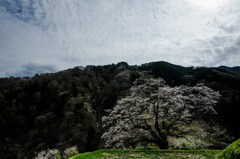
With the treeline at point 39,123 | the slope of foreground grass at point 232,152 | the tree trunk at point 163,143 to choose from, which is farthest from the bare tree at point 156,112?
the treeline at point 39,123

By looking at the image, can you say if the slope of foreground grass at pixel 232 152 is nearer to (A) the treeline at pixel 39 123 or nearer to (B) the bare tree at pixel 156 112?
(B) the bare tree at pixel 156 112

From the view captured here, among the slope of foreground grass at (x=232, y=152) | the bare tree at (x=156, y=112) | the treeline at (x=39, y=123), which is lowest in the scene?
the treeline at (x=39, y=123)

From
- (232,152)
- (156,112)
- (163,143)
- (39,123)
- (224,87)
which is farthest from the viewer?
(224,87)

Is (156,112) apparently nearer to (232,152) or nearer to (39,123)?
(232,152)

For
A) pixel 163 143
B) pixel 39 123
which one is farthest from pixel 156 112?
pixel 39 123

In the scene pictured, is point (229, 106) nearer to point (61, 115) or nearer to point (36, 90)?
point (61, 115)

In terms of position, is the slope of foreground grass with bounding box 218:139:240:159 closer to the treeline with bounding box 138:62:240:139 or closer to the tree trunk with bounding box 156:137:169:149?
the tree trunk with bounding box 156:137:169:149

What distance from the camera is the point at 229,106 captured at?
22.9 meters

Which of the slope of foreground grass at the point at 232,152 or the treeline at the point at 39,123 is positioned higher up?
the slope of foreground grass at the point at 232,152

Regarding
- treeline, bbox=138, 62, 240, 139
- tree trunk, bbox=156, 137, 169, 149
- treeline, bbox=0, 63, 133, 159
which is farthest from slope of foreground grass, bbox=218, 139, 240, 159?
treeline, bbox=0, 63, 133, 159

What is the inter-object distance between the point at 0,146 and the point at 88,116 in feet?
51.9

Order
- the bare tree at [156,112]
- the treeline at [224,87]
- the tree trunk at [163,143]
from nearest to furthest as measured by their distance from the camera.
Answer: the tree trunk at [163,143]
the bare tree at [156,112]
the treeline at [224,87]

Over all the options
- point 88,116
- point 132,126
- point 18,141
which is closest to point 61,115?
point 88,116

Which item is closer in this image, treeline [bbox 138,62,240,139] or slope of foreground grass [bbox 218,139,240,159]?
slope of foreground grass [bbox 218,139,240,159]
